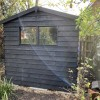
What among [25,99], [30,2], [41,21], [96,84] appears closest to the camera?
[96,84]

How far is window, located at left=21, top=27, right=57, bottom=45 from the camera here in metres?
8.05

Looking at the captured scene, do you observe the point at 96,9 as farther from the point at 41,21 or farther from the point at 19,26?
the point at 19,26

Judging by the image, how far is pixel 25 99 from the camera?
7082mm

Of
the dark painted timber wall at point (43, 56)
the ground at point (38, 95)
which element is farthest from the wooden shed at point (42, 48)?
the ground at point (38, 95)

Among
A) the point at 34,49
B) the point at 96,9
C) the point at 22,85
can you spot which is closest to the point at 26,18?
the point at 34,49

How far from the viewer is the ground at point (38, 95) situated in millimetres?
7221

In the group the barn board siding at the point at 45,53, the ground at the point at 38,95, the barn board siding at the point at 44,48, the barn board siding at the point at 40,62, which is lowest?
the ground at the point at 38,95

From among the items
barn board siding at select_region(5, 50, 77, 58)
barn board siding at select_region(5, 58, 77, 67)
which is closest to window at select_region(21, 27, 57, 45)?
barn board siding at select_region(5, 50, 77, 58)

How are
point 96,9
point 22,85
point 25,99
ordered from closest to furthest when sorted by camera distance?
1. point 96,9
2. point 25,99
3. point 22,85

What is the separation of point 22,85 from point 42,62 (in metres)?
1.38

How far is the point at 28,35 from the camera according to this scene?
8.42 meters

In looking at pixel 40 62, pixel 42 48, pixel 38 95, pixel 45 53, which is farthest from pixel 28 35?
pixel 38 95

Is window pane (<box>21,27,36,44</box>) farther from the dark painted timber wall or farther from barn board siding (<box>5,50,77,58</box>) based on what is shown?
barn board siding (<box>5,50,77,58</box>)

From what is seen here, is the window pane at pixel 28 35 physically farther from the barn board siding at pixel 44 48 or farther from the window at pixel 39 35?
the barn board siding at pixel 44 48
